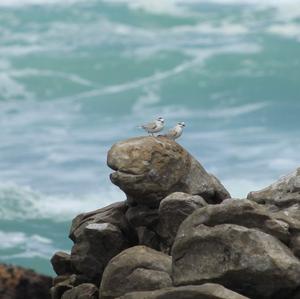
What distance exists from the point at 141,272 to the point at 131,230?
123 inches

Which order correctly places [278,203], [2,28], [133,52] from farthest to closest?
[2,28] → [133,52] → [278,203]

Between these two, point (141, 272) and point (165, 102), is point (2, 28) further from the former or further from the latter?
point (141, 272)

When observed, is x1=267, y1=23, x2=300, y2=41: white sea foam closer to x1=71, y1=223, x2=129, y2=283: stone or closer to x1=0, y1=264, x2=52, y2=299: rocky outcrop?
x1=71, y1=223, x2=129, y2=283: stone

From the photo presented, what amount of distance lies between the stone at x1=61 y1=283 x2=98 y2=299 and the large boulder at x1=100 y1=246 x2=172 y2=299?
818 mm

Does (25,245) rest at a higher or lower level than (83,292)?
higher

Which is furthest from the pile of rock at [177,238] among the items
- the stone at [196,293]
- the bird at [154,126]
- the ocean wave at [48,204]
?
the ocean wave at [48,204]

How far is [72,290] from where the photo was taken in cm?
3362

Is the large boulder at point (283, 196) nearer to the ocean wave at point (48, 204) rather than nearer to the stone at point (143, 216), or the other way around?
the stone at point (143, 216)

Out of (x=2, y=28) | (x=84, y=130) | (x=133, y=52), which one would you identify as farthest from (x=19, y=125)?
(x=2, y=28)

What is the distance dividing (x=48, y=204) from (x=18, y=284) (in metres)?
48.3

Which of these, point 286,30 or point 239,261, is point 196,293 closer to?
point 239,261

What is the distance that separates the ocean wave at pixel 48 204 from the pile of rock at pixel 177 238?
43329 millimetres

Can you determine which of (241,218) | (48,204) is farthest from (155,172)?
(48,204)

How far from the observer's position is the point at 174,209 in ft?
108
